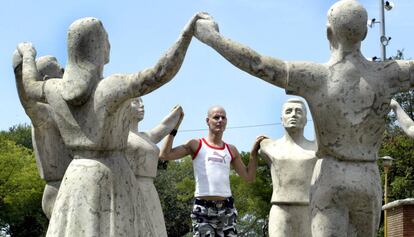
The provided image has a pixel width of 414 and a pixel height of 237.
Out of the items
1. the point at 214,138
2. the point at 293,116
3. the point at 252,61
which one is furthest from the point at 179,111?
the point at 252,61

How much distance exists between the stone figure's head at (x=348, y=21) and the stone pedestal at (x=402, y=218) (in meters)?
18.2

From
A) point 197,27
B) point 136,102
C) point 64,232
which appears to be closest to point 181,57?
point 197,27

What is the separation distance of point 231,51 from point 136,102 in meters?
5.42

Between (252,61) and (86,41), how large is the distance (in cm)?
138

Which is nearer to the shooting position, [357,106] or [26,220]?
[357,106]

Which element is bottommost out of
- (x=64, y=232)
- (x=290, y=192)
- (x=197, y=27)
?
(x=64, y=232)

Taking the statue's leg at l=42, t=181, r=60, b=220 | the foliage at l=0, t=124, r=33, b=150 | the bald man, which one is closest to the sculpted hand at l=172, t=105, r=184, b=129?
the bald man

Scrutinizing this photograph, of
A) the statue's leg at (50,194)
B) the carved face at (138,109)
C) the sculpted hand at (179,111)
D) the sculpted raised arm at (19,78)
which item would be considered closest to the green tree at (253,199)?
the carved face at (138,109)

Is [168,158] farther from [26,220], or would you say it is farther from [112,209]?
[26,220]

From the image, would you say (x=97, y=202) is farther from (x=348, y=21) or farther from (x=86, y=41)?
(x=348, y=21)

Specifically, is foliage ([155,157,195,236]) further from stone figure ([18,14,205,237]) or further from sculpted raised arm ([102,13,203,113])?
sculpted raised arm ([102,13,203,113])

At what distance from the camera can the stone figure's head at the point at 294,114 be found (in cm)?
1252

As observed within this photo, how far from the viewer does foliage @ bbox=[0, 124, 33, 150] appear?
2854 inches

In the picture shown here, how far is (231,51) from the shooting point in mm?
8648
